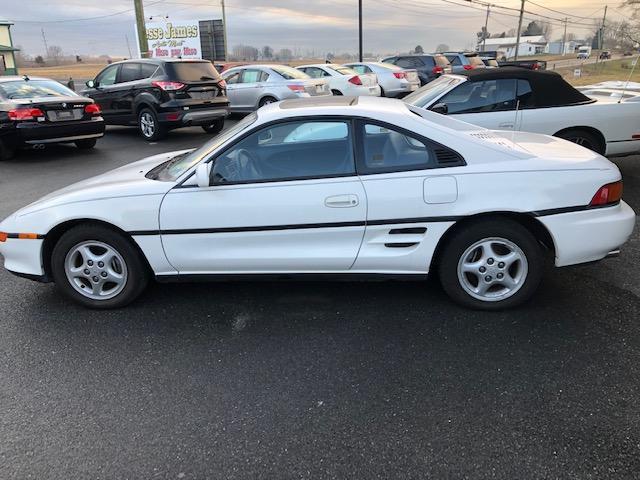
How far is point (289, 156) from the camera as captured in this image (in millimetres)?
3721

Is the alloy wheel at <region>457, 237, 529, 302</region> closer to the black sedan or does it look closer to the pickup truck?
the pickup truck

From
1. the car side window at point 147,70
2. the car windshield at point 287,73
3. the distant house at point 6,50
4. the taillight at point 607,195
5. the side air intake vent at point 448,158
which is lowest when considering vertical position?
the taillight at point 607,195

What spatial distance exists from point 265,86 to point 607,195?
11.6 metres

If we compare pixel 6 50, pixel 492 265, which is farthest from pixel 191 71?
pixel 6 50

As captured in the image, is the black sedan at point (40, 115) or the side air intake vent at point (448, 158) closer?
the side air intake vent at point (448, 158)

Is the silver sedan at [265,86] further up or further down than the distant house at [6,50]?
further down

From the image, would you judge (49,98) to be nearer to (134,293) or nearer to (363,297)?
(134,293)

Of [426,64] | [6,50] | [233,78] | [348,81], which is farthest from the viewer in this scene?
[6,50]

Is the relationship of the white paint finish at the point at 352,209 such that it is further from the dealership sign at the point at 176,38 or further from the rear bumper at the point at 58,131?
the dealership sign at the point at 176,38

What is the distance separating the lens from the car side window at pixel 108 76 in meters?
12.5

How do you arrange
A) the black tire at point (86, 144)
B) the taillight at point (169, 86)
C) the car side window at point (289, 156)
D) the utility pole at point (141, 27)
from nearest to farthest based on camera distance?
the car side window at point (289, 156) → the black tire at point (86, 144) → the taillight at point (169, 86) → the utility pole at point (141, 27)

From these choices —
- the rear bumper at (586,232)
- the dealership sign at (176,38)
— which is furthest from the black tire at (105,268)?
the dealership sign at (176,38)

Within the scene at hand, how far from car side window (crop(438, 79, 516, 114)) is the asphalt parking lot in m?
3.20

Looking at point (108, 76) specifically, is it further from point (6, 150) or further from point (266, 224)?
point (266, 224)
